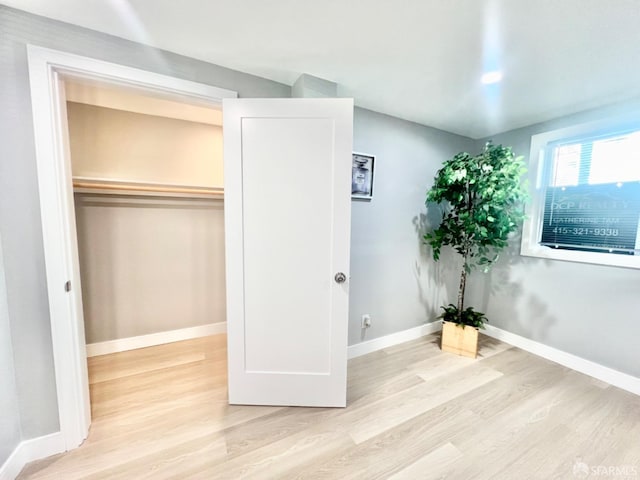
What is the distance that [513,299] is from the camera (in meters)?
2.55

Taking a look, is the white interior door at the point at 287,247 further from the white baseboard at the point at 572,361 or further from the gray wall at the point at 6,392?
the white baseboard at the point at 572,361

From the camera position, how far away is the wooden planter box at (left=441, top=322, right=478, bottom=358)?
7.57 feet

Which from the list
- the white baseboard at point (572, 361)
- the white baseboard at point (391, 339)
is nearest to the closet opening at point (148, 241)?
the white baseboard at point (391, 339)

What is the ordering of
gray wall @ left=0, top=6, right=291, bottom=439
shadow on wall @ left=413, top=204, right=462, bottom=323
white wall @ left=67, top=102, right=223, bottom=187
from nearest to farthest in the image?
1. gray wall @ left=0, top=6, right=291, bottom=439
2. white wall @ left=67, top=102, right=223, bottom=187
3. shadow on wall @ left=413, top=204, right=462, bottom=323

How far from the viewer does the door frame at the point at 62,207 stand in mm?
1188

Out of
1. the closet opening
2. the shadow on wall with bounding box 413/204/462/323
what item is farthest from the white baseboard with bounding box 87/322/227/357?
the shadow on wall with bounding box 413/204/462/323

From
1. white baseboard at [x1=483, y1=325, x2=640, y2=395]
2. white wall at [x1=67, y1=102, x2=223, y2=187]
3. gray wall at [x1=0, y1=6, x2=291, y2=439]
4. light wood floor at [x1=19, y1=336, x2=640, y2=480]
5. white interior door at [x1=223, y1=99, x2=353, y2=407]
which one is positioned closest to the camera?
gray wall at [x1=0, y1=6, x2=291, y2=439]

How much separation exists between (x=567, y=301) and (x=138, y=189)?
4042 millimetres

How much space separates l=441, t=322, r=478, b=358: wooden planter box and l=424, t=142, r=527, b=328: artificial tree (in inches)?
2.8

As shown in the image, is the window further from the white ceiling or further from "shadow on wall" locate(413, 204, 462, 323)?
"shadow on wall" locate(413, 204, 462, 323)

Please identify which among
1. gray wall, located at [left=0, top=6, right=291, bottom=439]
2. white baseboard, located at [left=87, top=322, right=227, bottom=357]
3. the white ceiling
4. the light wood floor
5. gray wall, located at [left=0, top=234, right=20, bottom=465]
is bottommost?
the light wood floor

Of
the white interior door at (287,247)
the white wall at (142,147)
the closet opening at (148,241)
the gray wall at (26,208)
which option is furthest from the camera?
the white wall at (142,147)

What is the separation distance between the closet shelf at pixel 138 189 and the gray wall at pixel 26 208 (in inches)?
39.8

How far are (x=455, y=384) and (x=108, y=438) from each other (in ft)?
7.75
